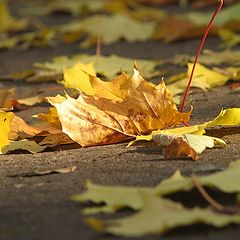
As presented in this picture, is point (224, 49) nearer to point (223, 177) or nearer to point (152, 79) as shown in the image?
point (152, 79)

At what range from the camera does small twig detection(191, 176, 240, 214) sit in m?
1.22

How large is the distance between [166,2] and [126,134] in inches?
111

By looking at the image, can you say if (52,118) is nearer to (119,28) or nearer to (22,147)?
(22,147)

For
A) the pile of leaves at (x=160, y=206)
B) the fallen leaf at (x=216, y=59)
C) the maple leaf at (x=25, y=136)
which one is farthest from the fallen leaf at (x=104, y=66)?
the pile of leaves at (x=160, y=206)

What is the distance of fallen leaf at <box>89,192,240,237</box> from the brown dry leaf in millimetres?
511

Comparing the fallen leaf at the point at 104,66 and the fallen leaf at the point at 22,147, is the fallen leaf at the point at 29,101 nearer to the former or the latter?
the fallen leaf at the point at 104,66

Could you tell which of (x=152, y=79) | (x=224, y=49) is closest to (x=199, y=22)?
(x=224, y=49)

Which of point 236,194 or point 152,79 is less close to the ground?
point 236,194

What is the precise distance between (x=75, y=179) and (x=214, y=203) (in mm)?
359

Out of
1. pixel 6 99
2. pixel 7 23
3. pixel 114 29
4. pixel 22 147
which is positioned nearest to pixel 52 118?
pixel 22 147

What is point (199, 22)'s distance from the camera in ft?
11.3

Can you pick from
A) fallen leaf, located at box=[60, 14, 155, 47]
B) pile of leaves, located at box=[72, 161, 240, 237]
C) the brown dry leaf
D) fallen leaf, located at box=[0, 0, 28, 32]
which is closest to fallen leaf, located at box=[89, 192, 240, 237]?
pile of leaves, located at box=[72, 161, 240, 237]

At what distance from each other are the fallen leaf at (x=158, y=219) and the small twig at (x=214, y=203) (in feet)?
0.05

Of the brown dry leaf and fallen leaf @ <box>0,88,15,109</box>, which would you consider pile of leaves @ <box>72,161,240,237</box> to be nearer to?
the brown dry leaf
